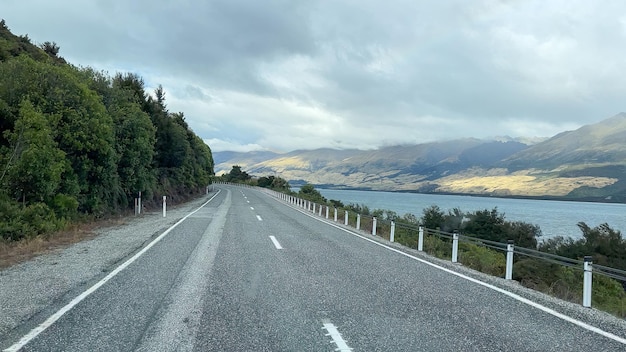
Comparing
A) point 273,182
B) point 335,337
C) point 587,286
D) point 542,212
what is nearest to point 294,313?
point 335,337

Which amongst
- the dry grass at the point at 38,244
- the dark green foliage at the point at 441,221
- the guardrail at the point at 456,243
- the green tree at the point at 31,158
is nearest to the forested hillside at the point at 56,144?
the green tree at the point at 31,158

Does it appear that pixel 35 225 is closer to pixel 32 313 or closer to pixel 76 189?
pixel 76 189

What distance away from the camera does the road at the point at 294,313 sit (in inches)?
189

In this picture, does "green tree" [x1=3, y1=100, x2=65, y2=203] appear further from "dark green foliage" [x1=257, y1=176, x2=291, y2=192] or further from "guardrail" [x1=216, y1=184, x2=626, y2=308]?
"dark green foliage" [x1=257, y1=176, x2=291, y2=192]

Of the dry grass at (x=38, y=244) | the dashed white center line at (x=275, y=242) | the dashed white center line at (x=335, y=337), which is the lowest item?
the dry grass at (x=38, y=244)

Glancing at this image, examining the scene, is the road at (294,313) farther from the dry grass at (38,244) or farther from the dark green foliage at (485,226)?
the dark green foliage at (485,226)

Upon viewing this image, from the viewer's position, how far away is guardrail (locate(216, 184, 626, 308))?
7.67m

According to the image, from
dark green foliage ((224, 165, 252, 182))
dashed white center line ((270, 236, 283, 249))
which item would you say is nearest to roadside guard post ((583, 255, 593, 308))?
dashed white center line ((270, 236, 283, 249))

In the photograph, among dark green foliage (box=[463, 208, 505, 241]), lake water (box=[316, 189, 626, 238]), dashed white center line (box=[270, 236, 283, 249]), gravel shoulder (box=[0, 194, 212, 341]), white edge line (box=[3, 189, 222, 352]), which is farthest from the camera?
lake water (box=[316, 189, 626, 238])

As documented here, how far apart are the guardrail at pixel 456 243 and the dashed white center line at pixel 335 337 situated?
15.9 ft

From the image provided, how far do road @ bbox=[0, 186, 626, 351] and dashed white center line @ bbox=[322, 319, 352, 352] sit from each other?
0.07ft

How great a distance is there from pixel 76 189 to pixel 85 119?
276 cm

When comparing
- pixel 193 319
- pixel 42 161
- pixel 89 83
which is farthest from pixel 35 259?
pixel 89 83

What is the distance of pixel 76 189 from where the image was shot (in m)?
17.5
